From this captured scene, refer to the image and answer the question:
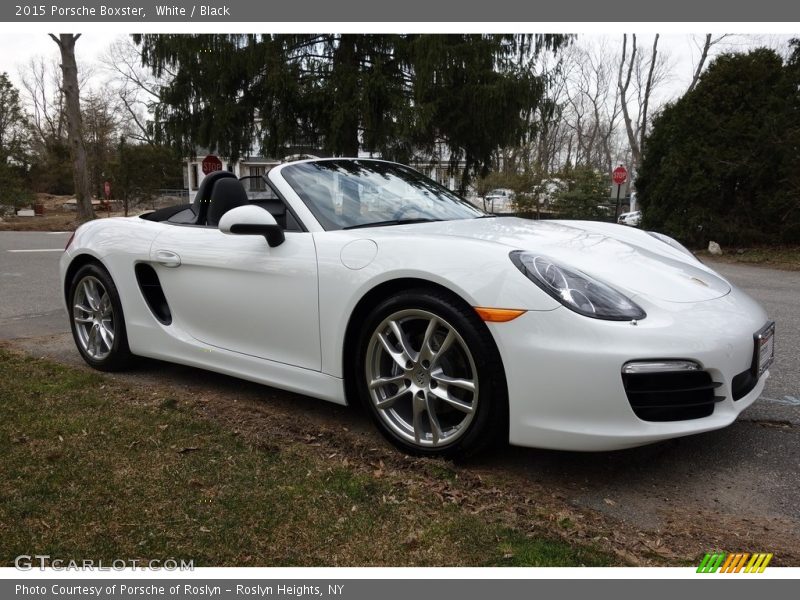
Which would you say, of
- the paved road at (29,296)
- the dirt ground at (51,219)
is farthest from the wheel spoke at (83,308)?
the dirt ground at (51,219)

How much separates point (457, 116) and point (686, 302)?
42.7ft

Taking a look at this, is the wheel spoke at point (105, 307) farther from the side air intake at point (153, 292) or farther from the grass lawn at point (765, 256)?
the grass lawn at point (765, 256)

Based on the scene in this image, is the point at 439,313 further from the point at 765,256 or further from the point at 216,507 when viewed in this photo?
the point at 765,256

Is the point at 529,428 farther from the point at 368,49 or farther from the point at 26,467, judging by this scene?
the point at 368,49

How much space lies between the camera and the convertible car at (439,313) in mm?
2412

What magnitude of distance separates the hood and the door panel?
0.47 m

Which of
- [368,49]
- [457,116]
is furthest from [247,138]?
[457,116]

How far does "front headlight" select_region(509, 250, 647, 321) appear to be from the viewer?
96.0 inches

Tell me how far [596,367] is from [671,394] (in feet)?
1.05

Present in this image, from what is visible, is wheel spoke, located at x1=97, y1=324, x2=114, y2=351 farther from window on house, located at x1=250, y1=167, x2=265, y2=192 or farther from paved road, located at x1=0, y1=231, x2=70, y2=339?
paved road, located at x1=0, y1=231, x2=70, y2=339

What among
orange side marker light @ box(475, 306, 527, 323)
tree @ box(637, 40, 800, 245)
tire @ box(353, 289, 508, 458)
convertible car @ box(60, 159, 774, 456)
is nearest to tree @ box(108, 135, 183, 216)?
tree @ box(637, 40, 800, 245)

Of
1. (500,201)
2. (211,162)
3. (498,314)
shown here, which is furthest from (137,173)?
(498,314)

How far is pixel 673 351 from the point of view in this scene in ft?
7.77

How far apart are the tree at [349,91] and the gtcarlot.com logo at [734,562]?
12.7 metres
